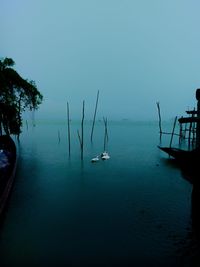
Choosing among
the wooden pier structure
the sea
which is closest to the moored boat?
the sea

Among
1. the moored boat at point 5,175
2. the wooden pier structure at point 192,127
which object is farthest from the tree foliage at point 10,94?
the wooden pier structure at point 192,127

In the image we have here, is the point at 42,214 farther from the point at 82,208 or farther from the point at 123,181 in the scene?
the point at 123,181

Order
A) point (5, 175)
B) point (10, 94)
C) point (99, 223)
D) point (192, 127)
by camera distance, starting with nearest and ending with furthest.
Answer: point (99, 223) → point (5, 175) → point (10, 94) → point (192, 127)

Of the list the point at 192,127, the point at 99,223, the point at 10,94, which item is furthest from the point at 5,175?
the point at 192,127

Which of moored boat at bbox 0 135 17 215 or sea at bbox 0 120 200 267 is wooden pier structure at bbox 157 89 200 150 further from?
moored boat at bbox 0 135 17 215

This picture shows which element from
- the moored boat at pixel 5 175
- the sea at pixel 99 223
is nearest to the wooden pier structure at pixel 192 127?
the sea at pixel 99 223

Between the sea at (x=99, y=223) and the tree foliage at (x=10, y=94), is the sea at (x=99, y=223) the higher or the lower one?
the lower one

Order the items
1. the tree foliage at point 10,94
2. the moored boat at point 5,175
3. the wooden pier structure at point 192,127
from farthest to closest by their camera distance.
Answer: the tree foliage at point 10,94, the moored boat at point 5,175, the wooden pier structure at point 192,127

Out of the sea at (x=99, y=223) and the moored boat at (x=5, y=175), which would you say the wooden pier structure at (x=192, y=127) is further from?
the moored boat at (x=5, y=175)

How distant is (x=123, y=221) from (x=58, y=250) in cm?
399

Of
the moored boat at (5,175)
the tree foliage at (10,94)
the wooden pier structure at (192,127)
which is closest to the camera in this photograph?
the wooden pier structure at (192,127)

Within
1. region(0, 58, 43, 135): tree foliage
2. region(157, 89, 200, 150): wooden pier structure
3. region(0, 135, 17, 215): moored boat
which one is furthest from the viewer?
region(0, 58, 43, 135): tree foliage

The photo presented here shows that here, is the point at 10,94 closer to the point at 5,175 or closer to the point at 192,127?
the point at 5,175

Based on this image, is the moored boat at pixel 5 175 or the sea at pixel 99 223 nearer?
the sea at pixel 99 223
